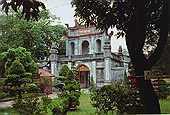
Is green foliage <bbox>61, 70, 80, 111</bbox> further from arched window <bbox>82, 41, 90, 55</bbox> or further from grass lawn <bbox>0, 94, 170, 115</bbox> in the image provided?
arched window <bbox>82, 41, 90, 55</bbox>

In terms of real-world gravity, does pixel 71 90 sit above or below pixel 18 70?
below

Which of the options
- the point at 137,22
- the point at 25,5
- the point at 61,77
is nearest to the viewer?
the point at 25,5

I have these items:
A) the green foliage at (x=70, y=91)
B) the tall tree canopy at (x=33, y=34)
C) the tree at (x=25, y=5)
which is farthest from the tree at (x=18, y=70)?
the tree at (x=25, y=5)

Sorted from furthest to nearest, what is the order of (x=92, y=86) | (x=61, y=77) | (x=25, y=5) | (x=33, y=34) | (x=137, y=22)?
(x=61, y=77)
(x=92, y=86)
(x=33, y=34)
(x=137, y=22)
(x=25, y=5)

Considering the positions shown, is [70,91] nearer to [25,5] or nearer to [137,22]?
[137,22]

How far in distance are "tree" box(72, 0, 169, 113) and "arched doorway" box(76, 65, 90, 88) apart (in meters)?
0.48

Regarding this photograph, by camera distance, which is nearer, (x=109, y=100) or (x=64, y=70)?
(x=109, y=100)

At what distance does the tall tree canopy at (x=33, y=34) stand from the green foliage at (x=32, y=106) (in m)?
0.43

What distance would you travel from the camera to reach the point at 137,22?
6.04 ft

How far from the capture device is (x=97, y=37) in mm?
2172

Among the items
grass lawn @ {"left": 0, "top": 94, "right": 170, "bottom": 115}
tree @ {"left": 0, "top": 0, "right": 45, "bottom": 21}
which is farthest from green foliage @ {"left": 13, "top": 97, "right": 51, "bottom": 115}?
tree @ {"left": 0, "top": 0, "right": 45, "bottom": 21}

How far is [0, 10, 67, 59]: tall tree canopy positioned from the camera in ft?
6.00

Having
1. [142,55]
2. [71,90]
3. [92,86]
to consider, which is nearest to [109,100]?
[92,86]

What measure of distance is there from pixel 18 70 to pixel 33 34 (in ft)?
1.25
